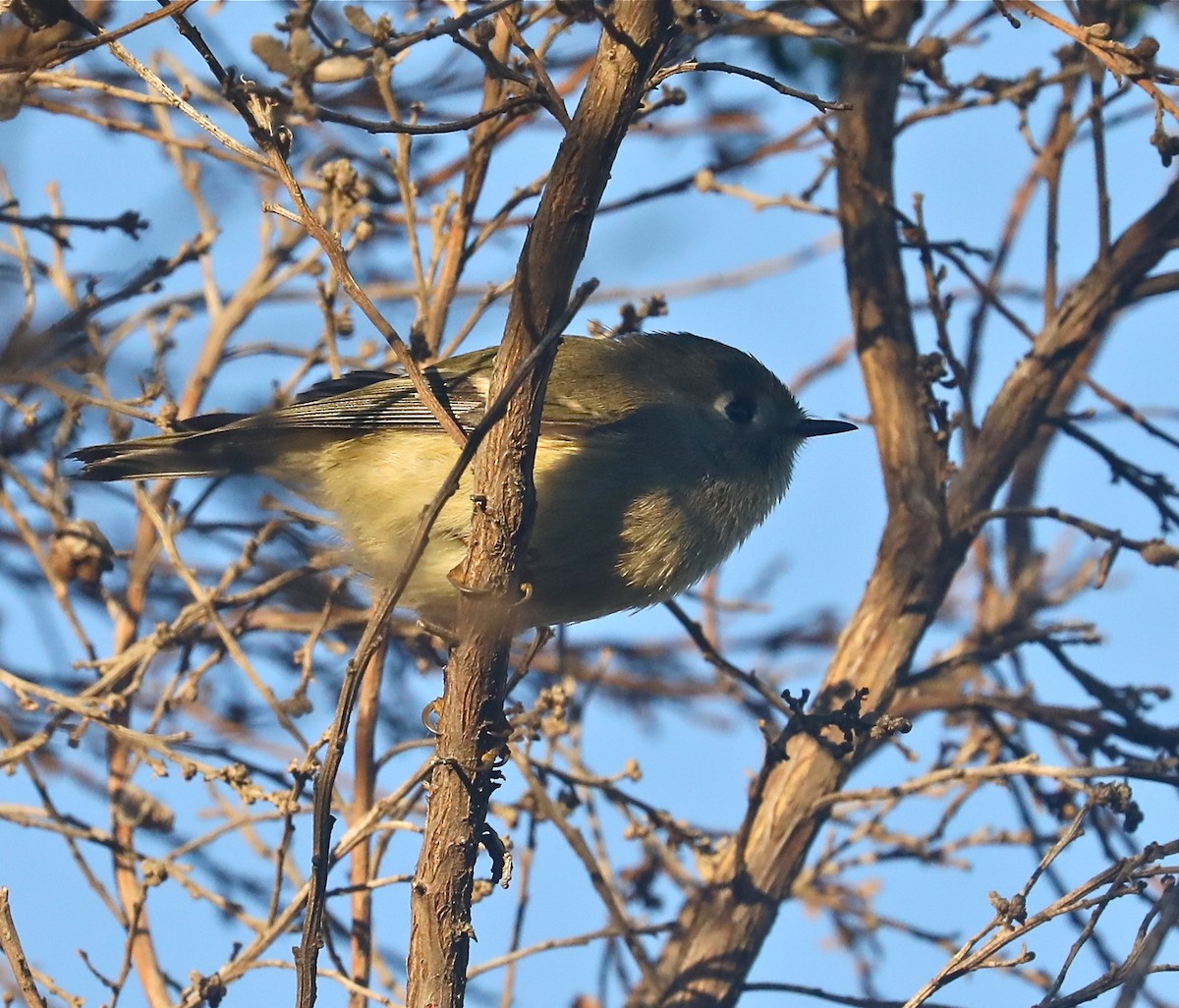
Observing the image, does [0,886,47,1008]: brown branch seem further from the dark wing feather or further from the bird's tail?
the dark wing feather

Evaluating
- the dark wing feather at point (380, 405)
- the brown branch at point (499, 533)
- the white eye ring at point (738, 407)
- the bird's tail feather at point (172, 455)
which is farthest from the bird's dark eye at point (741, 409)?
the brown branch at point (499, 533)

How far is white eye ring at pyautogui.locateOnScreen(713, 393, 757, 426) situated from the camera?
387 cm

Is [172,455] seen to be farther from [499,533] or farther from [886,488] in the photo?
[886,488]

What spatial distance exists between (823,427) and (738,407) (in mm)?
253

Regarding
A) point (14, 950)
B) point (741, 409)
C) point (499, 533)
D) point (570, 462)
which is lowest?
point (14, 950)

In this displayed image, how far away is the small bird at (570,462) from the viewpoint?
331 cm

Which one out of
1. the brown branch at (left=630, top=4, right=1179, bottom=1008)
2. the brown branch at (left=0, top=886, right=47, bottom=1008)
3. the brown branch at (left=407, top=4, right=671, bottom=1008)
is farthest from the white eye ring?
the brown branch at (left=0, top=886, right=47, bottom=1008)

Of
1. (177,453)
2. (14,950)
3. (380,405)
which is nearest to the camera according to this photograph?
(14,950)

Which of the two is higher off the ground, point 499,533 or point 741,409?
point 741,409

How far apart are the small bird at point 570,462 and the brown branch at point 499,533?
20.5 inches

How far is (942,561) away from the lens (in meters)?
3.73

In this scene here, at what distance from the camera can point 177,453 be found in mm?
3527

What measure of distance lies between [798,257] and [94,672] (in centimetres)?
318

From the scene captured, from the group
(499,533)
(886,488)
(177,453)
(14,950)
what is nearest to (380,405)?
(177,453)
